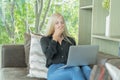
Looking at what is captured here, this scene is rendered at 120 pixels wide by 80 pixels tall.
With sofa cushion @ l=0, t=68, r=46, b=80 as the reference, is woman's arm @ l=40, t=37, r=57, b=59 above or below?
above

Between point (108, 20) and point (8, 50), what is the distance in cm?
125

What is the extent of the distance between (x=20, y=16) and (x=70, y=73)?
1757mm

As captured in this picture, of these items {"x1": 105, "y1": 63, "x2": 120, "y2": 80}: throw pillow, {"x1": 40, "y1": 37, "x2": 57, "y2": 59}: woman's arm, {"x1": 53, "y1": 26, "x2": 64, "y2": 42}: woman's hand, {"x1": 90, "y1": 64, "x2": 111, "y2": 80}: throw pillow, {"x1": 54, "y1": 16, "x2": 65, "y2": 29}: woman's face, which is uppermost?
{"x1": 54, "y1": 16, "x2": 65, "y2": 29}: woman's face

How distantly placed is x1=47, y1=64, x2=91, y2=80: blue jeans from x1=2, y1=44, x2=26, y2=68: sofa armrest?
68cm

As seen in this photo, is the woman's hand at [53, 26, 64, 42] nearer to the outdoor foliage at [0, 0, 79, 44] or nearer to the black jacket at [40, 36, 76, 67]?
the black jacket at [40, 36, 76, 67]

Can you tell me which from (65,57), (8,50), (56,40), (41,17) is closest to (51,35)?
(56,40)

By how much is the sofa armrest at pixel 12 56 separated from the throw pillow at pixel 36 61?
252 mm

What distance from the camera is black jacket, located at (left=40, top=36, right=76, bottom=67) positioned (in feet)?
7.79

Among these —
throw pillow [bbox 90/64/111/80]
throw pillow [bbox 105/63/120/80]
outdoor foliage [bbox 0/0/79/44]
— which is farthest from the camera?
outdoor foliage [bbox 0/0/79/44]

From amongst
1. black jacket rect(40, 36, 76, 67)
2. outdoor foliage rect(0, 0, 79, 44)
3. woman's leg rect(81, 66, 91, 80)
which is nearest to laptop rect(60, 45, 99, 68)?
woman's leg rect(81, 66, 91, 80)

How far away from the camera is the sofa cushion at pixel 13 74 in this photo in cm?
235

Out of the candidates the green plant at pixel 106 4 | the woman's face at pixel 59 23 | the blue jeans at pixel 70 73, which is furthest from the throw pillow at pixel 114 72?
the green plant at pixel 106 4

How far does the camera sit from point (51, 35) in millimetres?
2543

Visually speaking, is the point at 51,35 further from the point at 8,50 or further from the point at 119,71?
the point at 119,71
